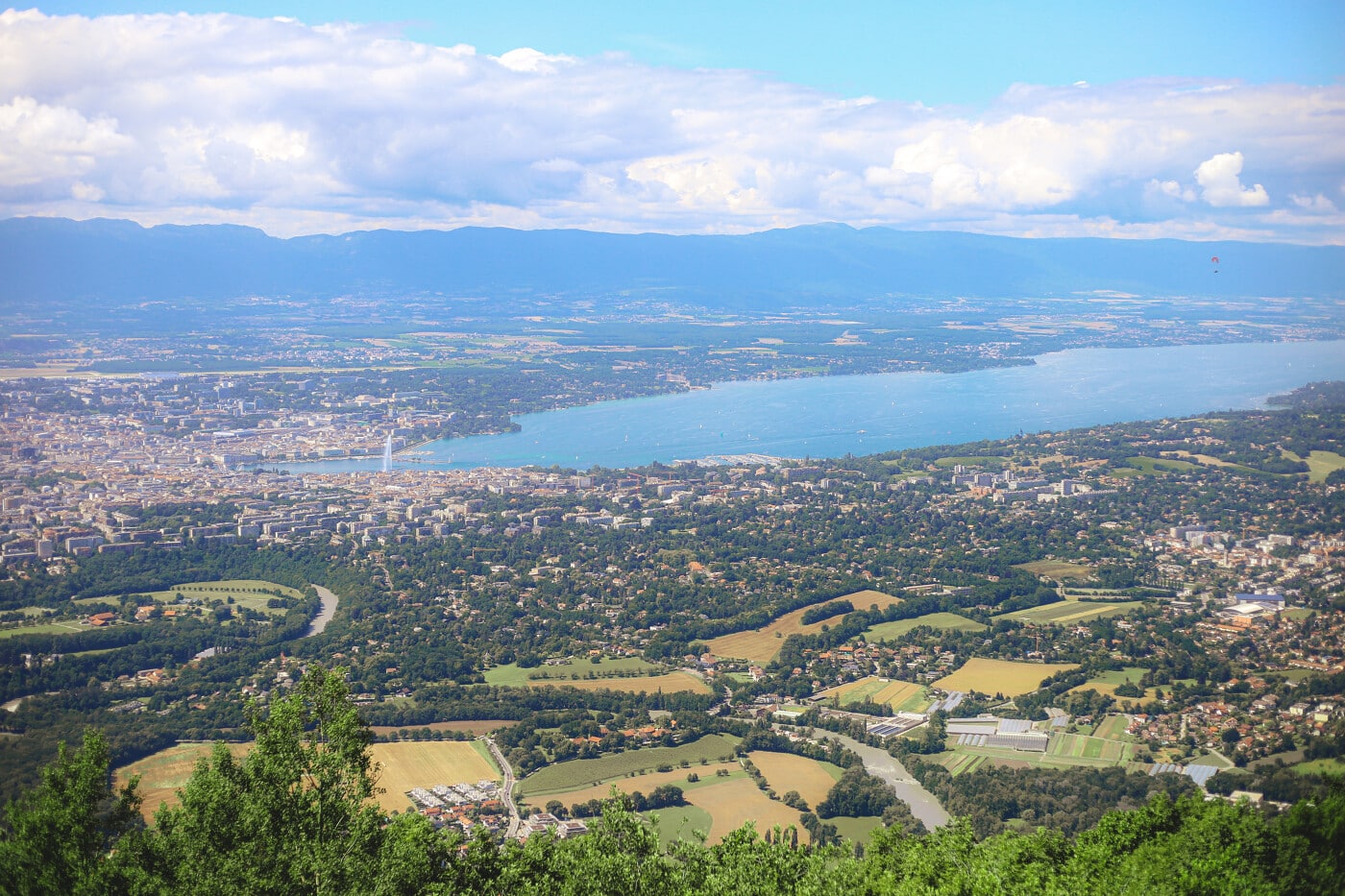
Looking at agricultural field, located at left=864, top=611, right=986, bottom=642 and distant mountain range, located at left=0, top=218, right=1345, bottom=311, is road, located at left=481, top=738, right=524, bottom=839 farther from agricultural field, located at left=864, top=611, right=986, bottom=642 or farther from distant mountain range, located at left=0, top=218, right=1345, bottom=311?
distant mountain range, located at left=0, top=218, right=1345, bottom=311

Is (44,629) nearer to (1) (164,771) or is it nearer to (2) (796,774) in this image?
(1) (164,771)

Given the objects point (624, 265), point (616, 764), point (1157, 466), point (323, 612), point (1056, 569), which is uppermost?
point (624, 265)

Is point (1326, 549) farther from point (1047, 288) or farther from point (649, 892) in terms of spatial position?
point (1047, 288)

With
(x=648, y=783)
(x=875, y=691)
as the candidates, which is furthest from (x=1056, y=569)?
(x=648, y=783)

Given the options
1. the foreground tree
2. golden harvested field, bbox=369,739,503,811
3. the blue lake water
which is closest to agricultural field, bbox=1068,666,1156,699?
golden harvested field, bbox=369,739,503,811

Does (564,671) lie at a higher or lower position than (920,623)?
lower

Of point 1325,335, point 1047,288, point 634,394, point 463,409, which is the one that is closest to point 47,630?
point 463,409

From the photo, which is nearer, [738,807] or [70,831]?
[70,831]
